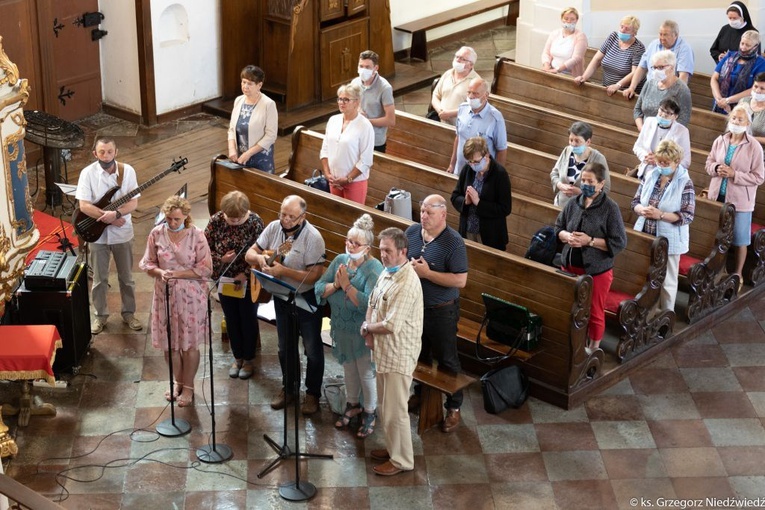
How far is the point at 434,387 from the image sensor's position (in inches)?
305

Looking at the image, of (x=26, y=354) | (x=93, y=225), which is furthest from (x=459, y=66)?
(x=26, y=354)

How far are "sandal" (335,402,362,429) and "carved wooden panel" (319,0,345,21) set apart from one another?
677 cm

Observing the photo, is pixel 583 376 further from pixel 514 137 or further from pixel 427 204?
pixel 514 137

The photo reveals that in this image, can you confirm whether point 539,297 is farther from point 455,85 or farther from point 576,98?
point 576,98

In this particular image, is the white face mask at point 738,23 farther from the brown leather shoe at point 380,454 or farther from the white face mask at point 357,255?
the brown leather shoe at point 380,454

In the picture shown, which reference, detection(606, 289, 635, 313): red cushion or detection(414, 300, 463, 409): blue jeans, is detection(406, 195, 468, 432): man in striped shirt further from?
detection(606, 289, 635, 313): red cushion

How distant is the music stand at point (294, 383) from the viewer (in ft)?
23.2

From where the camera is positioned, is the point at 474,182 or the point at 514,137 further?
the point at 514,137

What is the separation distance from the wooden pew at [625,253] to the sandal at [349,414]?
195cm

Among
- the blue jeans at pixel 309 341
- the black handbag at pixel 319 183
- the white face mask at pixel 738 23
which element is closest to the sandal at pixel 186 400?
the blue jeans at pixel 309 341

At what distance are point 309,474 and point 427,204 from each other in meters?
1.83

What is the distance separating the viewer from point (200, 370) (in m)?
8.70

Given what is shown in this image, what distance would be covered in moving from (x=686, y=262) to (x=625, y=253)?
0.83m

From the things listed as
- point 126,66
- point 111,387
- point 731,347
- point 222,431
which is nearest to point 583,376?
point 731,347
